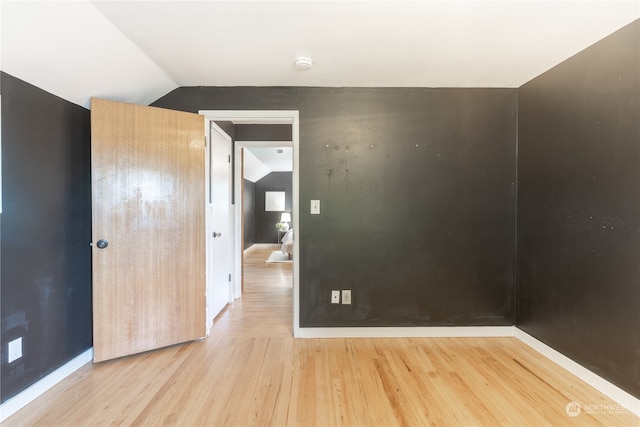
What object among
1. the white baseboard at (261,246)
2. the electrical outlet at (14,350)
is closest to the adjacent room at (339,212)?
the electrical outlet at (14,350)

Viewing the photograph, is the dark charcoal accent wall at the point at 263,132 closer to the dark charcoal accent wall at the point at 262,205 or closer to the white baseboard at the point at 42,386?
the white baseboard at the point at 42,386

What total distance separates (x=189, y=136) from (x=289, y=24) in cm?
121

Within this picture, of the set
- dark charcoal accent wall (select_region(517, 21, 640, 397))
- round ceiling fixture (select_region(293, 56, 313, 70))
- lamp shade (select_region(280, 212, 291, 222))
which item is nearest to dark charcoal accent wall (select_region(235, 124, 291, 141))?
round ceiling fixture (select_region(293, 56, 313, 70))

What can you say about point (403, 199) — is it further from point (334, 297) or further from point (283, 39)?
point (283, 39)

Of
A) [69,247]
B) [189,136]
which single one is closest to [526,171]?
[189,136]

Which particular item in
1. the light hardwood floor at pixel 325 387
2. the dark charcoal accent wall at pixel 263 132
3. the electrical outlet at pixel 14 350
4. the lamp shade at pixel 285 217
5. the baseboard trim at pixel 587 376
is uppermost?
the dark charcoal accent wall at pixel 263 132

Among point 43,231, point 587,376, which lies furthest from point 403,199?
point 43,231

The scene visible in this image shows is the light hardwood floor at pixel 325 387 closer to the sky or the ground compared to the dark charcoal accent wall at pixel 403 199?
closer to the ground

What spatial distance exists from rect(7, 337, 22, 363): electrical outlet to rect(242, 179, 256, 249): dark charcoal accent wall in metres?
5.65

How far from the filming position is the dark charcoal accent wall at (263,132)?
135 inches

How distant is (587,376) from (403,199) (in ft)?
5.50

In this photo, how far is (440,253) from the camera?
238 centimetres

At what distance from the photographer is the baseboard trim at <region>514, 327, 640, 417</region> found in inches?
60.5

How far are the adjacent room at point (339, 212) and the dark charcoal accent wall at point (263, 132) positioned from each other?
486 millimetres
